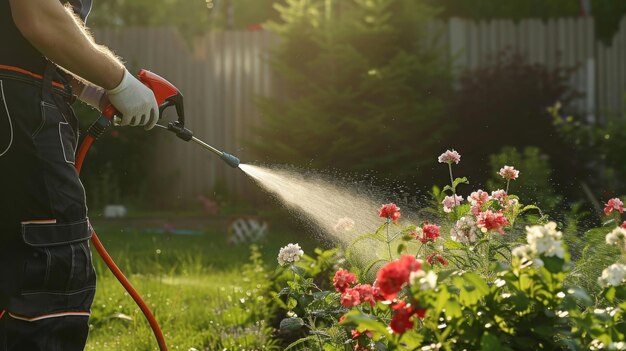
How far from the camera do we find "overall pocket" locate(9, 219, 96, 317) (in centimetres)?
221

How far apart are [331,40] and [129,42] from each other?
8.88 ft

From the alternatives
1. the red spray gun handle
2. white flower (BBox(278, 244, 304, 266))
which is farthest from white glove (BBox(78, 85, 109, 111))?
white flower (BBox(278, 244, 304, 266))

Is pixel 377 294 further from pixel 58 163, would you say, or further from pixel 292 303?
pixel 58 163

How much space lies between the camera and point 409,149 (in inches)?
332

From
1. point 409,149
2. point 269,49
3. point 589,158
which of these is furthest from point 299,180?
point 269,49

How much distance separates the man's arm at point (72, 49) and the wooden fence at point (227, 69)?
7473 millimetres

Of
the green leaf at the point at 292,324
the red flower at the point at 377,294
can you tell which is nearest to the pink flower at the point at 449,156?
the green leaf at the point at 292,324

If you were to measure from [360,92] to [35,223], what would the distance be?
670 centimetres

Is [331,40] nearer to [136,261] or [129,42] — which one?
[129,42]

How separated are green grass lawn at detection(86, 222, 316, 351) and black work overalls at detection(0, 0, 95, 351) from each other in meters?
1.39

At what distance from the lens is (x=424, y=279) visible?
1.83 metres

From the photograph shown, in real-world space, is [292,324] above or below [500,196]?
below

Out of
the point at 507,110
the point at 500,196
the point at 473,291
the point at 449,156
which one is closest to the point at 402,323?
the point at 473,291

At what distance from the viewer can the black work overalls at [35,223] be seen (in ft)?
7.24
